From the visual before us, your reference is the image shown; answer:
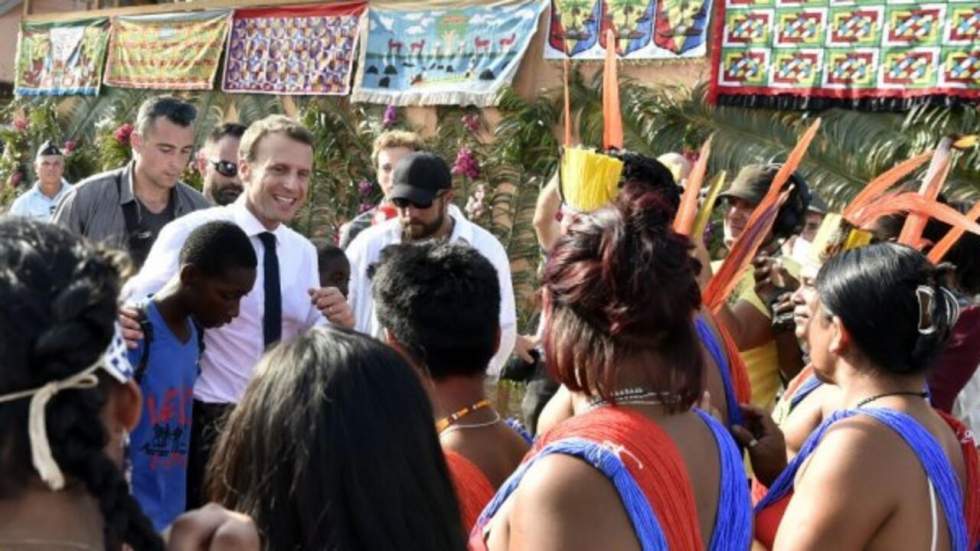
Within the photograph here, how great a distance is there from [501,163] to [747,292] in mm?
4728

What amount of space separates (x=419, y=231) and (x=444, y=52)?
14.4 feet

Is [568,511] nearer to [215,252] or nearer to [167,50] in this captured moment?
[215,252]

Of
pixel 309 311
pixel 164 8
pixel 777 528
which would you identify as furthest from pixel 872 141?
pixel 164 8

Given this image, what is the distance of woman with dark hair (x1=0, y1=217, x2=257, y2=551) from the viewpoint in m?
1.20

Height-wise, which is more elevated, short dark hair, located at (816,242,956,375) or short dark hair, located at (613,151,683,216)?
short dark hair, located at (613,151,683,216)

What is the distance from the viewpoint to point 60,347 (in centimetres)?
120

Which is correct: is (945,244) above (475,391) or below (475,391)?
above

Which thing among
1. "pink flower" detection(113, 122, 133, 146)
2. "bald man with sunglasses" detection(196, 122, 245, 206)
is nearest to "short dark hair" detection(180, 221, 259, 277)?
"bald man with sunglasses" detection(196, 122, 245, 206)

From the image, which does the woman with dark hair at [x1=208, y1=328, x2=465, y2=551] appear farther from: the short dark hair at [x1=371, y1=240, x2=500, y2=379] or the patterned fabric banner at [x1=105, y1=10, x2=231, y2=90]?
the patterned fabric banner at [x1=105, y1=10, x2=231, y2=90]

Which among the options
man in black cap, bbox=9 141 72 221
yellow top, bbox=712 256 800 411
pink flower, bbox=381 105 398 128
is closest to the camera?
yellow top, bbox=712 256 800 411

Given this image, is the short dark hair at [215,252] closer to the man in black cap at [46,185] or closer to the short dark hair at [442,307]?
the short dark hair at [442,307]

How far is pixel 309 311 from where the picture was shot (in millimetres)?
3732

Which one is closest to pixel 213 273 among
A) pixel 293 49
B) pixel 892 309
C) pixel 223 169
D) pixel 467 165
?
pixel 892 309

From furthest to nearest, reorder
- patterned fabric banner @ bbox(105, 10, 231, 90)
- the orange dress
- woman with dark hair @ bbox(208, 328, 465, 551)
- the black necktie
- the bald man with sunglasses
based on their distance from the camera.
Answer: patterned fabric banner @ bbox(105, 10, 231, 90) → the bald man with sunglasses → the black necktie → the orange dress → woman with dark hair @ bbox(208, 328, 465, 551)
